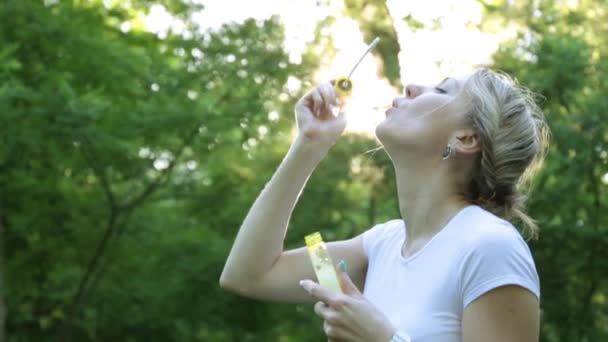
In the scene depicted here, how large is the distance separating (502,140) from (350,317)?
0.48 m

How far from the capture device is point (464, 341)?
1.71 meters

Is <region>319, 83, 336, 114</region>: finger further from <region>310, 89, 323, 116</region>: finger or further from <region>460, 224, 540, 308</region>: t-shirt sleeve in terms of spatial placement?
<region>460, 224, 540, 308</region>: t-shirt sleeve

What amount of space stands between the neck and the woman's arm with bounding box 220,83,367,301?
194 mm

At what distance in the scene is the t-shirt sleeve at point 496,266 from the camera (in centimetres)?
171

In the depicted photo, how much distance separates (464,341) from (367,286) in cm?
35

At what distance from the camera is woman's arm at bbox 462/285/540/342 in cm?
169

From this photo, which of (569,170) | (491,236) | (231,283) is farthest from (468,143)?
(569,170)

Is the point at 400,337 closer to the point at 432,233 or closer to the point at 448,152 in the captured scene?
the point at 432,233

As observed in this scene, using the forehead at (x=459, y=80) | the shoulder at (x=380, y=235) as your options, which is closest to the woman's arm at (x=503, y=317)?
the shoulder at (x=380, y=235)

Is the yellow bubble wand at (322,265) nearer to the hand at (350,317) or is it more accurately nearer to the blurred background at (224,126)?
the hand at (350,317)

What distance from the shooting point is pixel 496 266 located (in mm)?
1717

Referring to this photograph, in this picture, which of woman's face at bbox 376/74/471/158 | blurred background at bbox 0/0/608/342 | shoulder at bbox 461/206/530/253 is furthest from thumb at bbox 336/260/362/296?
blurred background at bbox 0/0/608/342

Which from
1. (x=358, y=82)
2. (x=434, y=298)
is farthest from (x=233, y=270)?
(x=358, y=82)

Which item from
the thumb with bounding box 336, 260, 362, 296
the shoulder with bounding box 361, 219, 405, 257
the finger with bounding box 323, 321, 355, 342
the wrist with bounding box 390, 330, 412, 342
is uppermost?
the thumb with bounding box 336, 260, 362, 296
